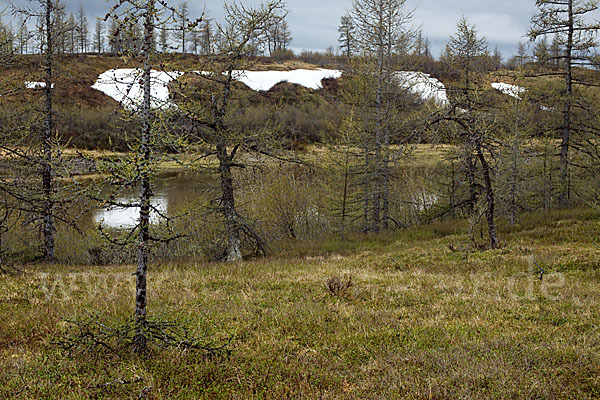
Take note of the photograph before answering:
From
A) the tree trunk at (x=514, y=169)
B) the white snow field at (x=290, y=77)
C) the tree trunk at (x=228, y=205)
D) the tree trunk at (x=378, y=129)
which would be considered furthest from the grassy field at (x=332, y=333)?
the white snow field at (x=290, y=77)

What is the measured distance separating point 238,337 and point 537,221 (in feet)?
56.7

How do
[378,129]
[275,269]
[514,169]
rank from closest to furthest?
[275,269]
[514,169]
[378,129]

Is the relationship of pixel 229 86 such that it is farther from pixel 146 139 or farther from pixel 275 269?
pixel 146 139

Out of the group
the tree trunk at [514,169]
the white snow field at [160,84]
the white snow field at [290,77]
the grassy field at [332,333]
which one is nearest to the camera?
the grassy field at [332,333]

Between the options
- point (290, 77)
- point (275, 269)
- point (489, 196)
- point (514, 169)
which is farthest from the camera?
point (290, 77)

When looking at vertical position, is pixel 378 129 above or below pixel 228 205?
above

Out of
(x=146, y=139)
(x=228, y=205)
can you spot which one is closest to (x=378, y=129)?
(x=228, y=205)

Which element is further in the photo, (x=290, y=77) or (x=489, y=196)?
(x=290, y=77)

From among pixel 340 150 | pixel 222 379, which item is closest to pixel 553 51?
pixel 340 150

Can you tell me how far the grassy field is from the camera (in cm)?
448

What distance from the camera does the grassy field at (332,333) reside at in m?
4.48

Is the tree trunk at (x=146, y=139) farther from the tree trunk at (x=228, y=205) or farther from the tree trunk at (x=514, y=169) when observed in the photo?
the tree trunk at (x=514, y=169)

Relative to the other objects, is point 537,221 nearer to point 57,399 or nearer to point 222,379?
point 222,379

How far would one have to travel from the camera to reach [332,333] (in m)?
6.27
